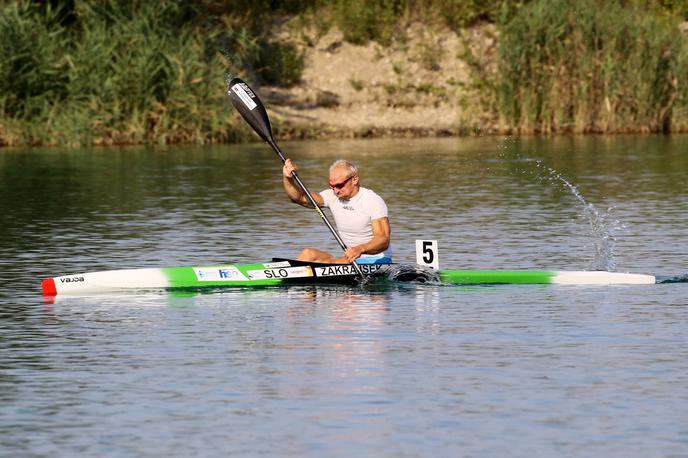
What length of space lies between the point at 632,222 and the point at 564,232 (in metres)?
1.35

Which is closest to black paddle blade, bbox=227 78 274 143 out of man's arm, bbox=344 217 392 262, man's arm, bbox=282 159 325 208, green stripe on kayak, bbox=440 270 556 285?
man's arm, bbox=282 159 325 208

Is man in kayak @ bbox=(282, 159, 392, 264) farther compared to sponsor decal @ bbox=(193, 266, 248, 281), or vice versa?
man in kayak @ bbox=(282, 159, 392, 264)

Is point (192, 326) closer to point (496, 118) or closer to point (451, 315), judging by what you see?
point (451, 315)

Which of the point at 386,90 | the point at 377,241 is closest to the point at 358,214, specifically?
the point at 377,241

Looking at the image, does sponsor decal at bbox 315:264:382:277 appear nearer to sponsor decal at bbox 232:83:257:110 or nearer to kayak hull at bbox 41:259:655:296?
kayak hull at bbox 41:259:655:296

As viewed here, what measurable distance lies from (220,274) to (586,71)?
27420 millimetres

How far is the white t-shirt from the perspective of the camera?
15742 millimetres

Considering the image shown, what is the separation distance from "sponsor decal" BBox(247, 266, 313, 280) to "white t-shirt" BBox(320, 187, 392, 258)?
1.91 feet

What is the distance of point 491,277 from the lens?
15.6 meters

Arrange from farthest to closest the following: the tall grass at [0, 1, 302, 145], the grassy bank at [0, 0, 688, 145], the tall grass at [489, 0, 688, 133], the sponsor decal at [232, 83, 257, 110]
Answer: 1. the tall grass at [489, 0, 688, 133]
2. the grassy bank at [0, 0, 688, 145]
3. the tall grass at [0, 1, 302, 145]
4. the sponsor decal at [232, 83, 257, 110]

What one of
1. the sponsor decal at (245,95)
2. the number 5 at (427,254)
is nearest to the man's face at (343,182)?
the number 5 at (427,254)

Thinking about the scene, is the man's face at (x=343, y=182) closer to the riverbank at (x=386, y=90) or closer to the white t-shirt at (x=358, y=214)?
the white t-shirt at (x=358, y=214)

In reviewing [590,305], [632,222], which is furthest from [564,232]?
[590,305]

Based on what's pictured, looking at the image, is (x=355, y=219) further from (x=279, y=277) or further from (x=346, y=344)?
(x=346, y=344)
